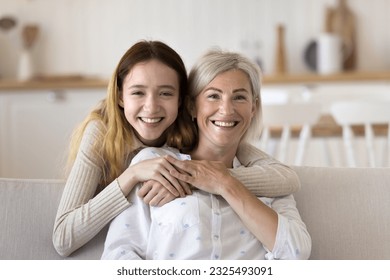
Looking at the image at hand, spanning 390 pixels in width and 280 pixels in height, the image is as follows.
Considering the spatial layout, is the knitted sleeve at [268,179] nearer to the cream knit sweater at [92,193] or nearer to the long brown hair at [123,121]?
the cream knit sweater at [92,193]

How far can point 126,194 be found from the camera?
1.68 meters

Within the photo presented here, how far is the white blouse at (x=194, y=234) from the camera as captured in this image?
62.6 inches

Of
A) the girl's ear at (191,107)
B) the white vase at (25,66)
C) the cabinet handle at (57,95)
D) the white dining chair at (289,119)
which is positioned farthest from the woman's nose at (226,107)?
the white vase at (25,66)

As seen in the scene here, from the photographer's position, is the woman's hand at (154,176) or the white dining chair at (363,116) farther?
the white dining chair at (363,116)

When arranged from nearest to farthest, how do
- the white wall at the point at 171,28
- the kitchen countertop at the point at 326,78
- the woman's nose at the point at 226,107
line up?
the woman's nose at the point at 226,107, the kitchen countertop at the point at 326,78, the white wall at the point at 171,28

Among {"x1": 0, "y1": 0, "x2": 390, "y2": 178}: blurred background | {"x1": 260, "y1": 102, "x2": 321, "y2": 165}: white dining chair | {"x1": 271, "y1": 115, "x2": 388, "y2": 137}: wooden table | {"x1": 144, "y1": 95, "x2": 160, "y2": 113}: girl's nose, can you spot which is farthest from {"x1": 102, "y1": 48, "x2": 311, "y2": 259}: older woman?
{"x1": 0, "y1": 0, "x2": 390, "y2": 178}: blurred background

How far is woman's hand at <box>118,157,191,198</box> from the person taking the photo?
1634 mm

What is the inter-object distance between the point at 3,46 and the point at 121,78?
3795 millimetres

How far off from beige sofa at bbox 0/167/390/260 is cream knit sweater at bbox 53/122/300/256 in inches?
3.4

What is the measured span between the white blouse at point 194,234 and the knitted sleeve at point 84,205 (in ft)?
0.13

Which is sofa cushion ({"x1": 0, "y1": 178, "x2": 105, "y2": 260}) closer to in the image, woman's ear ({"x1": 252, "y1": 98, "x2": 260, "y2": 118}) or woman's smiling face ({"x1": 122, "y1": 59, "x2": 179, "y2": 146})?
woman's smiling face ({"x1": 122, "y1": 59, "x2": 179, "y2": 146})

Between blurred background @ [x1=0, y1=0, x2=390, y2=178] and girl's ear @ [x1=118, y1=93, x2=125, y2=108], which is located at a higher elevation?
girl's ear @ [x1=118, y1=93, x2=125, y2=108]
